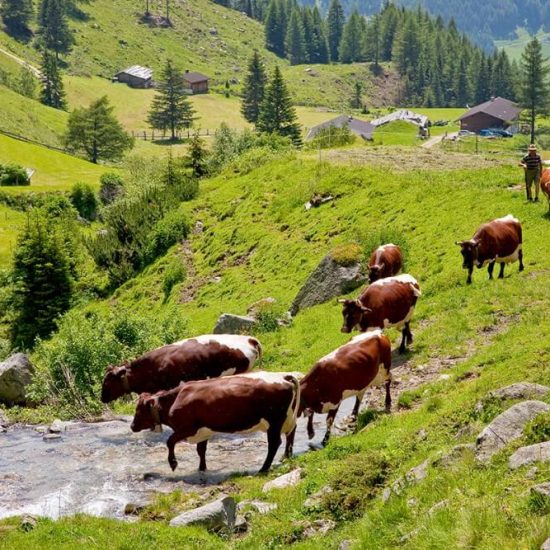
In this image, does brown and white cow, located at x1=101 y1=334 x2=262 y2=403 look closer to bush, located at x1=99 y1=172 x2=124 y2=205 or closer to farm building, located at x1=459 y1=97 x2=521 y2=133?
bush, located at x1=99 y1=172 x2=124 y2=205

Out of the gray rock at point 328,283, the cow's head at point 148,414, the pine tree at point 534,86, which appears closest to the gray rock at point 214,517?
the cow's head at point 148,414

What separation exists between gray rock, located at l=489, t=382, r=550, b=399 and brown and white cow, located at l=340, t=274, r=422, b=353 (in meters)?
6.81

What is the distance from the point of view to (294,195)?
153ft

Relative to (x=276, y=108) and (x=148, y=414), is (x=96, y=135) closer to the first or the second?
(x=276, y=108)

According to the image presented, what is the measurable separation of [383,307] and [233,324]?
30.9ft

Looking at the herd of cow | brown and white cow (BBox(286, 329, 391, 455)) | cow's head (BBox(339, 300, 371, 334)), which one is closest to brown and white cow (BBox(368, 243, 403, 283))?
the herd of cow

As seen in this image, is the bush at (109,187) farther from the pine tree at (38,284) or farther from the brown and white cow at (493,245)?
the brown and white cow at (493,245)

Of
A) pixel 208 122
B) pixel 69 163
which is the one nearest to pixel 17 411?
pixel 69 163

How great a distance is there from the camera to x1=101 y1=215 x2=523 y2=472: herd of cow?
15.9m

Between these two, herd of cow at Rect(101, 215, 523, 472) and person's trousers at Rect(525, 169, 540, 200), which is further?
person's trousers at Rect(525, 169, 540, 200)

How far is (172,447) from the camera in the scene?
16547 mm

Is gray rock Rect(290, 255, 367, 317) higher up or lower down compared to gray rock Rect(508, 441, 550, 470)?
lower down

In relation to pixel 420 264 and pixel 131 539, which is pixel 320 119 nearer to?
pixel 420 264

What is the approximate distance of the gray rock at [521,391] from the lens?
1388 centimetres
